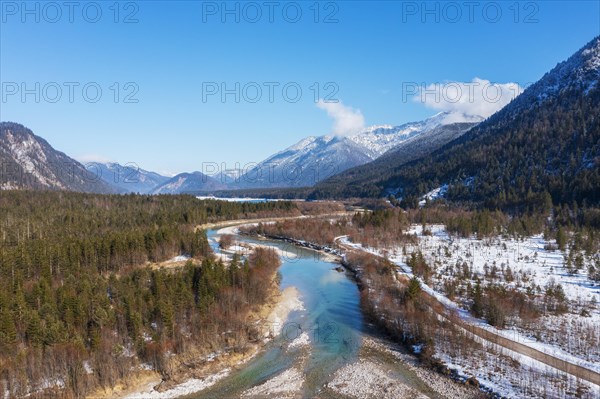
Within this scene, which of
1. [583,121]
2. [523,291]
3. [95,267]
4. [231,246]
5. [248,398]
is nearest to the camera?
[248,398]

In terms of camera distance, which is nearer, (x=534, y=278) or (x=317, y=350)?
(x=317, y=350)

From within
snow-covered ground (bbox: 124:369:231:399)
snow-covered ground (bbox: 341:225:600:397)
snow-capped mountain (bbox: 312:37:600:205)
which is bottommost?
snow-covered ground (bbox: 124:369:231:399)

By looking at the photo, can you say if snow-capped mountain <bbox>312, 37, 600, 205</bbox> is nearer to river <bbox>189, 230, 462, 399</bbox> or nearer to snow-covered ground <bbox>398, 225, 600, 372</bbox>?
snow-covered ground <bbox>398, 225, 600, 372</bbox>

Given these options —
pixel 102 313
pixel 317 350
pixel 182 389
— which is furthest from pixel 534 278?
pixel 102 313

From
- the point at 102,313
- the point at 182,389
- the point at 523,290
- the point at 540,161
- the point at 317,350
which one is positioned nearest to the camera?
the point at 182,389

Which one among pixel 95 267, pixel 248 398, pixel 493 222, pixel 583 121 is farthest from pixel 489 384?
pixel 583 121

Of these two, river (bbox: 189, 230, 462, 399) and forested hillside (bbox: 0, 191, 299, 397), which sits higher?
forested hillside (bbox: 0, 191, 299, 397)

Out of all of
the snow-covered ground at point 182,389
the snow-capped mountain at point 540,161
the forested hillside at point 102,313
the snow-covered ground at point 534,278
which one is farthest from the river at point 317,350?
the snow-capped mountain at point 540,161

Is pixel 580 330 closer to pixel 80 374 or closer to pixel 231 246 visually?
pixel 80 374

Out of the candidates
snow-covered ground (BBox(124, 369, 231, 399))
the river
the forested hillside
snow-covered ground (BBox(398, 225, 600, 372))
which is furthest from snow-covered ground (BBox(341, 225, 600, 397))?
the forested hillside

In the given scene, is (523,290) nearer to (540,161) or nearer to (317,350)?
(317,350)

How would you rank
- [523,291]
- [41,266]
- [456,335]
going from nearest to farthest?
[456,335] → [523,291] → [41,266]
